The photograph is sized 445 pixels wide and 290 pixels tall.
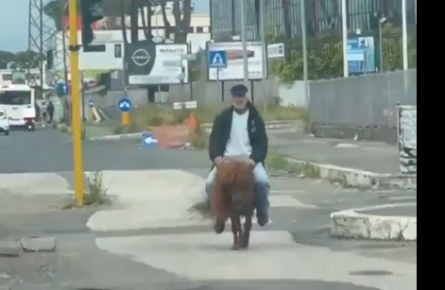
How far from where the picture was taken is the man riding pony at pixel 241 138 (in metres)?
13.5

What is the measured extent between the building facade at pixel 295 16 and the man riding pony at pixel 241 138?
169 ft

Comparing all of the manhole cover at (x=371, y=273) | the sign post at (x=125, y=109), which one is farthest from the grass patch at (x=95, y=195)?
the sign post at (x=125, y=109)

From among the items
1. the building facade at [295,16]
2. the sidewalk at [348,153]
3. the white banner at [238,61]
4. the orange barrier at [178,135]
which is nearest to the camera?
the sidewalk at [348,153]

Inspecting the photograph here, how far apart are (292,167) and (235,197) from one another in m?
13.0

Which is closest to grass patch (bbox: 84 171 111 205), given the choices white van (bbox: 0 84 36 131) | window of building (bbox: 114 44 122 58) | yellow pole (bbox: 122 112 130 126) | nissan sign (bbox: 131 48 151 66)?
yellow pole (bbox: 122 112 130 126)

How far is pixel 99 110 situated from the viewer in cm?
7125

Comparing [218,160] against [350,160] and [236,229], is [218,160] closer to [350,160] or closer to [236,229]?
[236,229]

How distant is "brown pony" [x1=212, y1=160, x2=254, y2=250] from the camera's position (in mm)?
13375

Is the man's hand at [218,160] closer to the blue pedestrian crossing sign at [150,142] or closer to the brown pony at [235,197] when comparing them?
the brown pony at [235,197]

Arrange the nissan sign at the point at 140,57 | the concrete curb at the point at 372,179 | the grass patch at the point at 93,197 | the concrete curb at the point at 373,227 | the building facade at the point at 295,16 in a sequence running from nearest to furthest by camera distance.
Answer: the concrete curb at the point at 373,227, the grass patch at the point at 93,197, the concrete curb at the point at 372,179, the nissan sign at the point at 140,57, the building facade at the point at 295,16

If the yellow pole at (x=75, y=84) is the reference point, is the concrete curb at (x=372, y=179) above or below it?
below

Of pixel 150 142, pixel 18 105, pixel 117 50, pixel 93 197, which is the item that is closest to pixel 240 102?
pixel 93 197

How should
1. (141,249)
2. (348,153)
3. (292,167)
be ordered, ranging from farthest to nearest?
(348,153)
(292,167)
(141,249)

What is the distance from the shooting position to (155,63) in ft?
222
